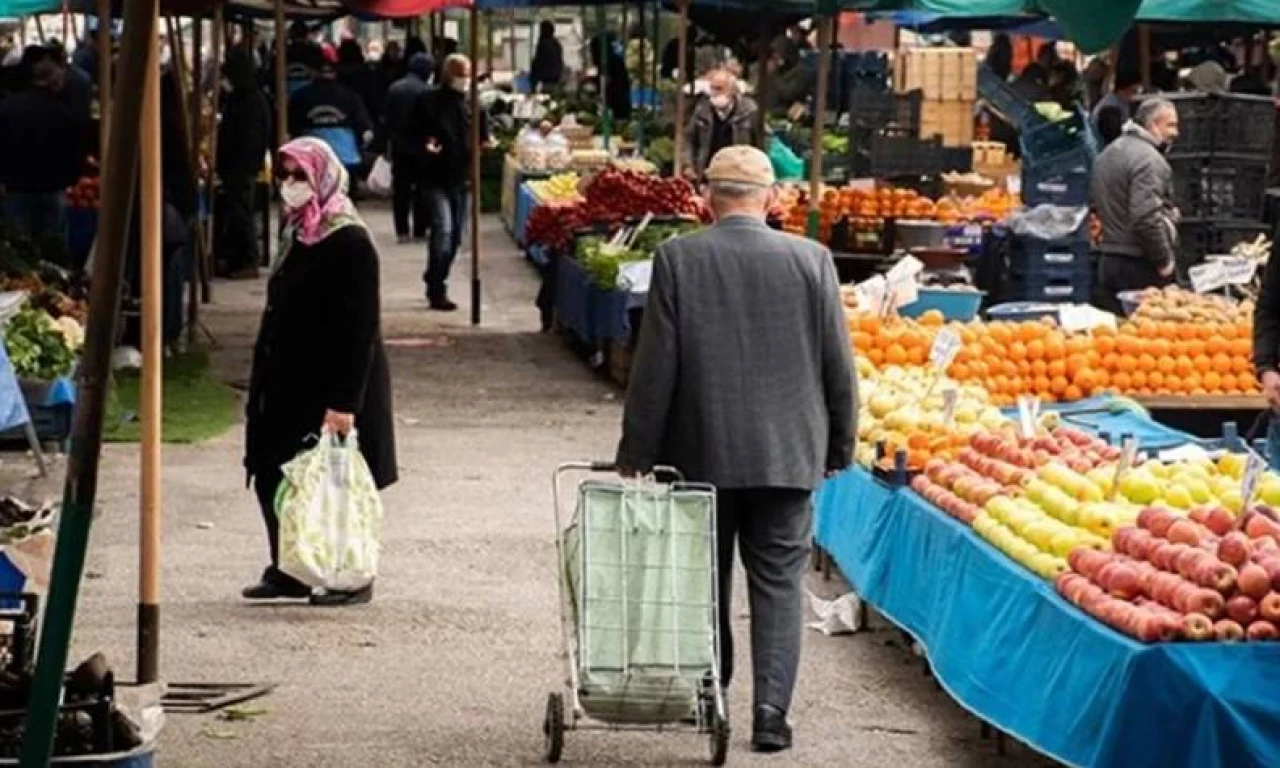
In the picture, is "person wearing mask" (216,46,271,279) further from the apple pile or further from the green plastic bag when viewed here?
the apple pile

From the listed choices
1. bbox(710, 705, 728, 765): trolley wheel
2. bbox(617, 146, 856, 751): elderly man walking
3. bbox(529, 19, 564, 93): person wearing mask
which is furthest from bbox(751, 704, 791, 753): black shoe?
bbox(529, 19, 564, 93): person wearing mask

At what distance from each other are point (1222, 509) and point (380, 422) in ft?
12.7

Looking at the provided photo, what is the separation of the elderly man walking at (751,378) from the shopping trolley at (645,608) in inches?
10.1

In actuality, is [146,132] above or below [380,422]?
above

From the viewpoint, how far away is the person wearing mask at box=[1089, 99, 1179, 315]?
16.9 metres

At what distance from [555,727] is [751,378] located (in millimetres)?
1204

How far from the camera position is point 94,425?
5.07 metres

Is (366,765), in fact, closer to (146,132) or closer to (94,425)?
(146,132)

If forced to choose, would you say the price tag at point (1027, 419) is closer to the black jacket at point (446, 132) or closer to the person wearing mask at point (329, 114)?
the black jacket at point (446, 132)

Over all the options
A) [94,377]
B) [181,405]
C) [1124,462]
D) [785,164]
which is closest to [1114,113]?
[785,164]

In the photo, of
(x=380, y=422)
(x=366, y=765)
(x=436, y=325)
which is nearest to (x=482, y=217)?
(x=436, y=325)

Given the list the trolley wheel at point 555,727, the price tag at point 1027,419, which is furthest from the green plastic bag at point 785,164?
the trolley wheel at point 555,727

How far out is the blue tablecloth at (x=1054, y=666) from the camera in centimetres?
746

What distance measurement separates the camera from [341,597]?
11.4 meters
